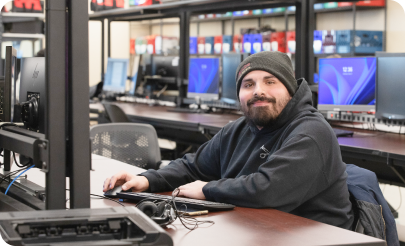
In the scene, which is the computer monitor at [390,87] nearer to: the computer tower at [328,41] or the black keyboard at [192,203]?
the black keyboard at [192,203]

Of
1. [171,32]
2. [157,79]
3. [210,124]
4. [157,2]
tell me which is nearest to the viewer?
[210,124]

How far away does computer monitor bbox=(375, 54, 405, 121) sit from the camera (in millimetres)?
3158

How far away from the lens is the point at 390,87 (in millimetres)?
3203

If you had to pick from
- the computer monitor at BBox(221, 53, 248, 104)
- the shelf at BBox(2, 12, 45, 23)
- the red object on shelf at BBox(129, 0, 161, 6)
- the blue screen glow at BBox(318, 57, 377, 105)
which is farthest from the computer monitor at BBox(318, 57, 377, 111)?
the shelf at BBox(2, 12, 45, 23)

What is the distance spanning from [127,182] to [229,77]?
298 centimetres

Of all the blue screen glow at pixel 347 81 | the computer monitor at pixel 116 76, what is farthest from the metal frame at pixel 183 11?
the computer monitor at pixel 116 76

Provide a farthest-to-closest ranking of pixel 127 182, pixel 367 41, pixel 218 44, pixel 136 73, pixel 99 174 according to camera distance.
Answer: pixel 218 44
pixel 367 41
pixel 136 73
pixel 99 174
pixel 127 182

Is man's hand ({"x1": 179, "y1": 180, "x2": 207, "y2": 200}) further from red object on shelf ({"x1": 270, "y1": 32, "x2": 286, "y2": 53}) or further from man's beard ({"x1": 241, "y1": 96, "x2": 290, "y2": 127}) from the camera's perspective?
red object on shelf ({"x1": 270, "y1": 32, "x2": 286, "y2": 53})

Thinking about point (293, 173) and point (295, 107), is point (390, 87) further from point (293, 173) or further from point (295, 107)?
point (293, 173)

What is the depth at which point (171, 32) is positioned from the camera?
977 centimetres

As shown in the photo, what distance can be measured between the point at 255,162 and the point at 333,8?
17.9 ft

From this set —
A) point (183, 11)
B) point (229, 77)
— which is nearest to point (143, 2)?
point (183, 11)

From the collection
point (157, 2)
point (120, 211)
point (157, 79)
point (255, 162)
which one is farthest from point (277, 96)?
point (157, 79)

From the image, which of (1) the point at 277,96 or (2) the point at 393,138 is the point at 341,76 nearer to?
(2) the point at 393,138
